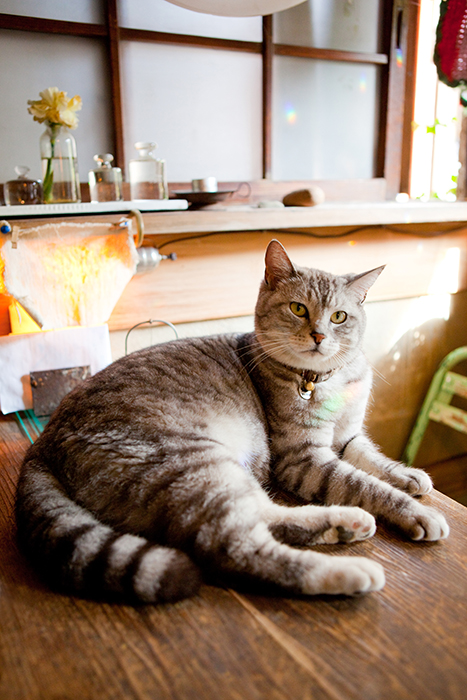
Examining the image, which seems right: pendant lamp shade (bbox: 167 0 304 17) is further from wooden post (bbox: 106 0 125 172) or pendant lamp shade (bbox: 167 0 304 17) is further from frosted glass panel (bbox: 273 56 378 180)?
frosted glass panel (bbox: 273 56 378 180)

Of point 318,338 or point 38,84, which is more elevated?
point 38,84

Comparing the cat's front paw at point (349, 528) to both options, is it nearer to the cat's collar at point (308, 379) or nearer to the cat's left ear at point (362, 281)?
the cat's collar at point (308, 379)

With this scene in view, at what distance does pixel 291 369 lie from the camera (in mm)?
1157

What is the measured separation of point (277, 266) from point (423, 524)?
0.64 m

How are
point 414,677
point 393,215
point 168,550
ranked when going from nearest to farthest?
point 414,677 → point 168,550 → point 393,215

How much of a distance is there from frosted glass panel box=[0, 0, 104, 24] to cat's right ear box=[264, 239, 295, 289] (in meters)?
1.08

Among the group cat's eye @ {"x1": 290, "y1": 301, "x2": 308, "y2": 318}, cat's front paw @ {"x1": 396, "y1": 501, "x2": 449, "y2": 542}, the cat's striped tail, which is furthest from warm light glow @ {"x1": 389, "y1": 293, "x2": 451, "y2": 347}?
the cat's striped tail

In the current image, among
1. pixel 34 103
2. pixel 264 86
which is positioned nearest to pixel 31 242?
pixel 34 103

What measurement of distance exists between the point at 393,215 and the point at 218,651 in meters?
1.67

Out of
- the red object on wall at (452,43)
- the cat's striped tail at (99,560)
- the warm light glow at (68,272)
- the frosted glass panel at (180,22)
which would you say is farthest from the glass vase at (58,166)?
the red object on wall at (452,43)

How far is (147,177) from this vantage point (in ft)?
5.34

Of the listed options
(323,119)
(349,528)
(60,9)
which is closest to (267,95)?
(323,119)

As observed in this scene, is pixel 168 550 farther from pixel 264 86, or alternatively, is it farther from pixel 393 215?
pixel 264 86

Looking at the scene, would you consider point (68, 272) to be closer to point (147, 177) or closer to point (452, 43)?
point (147, 177)
